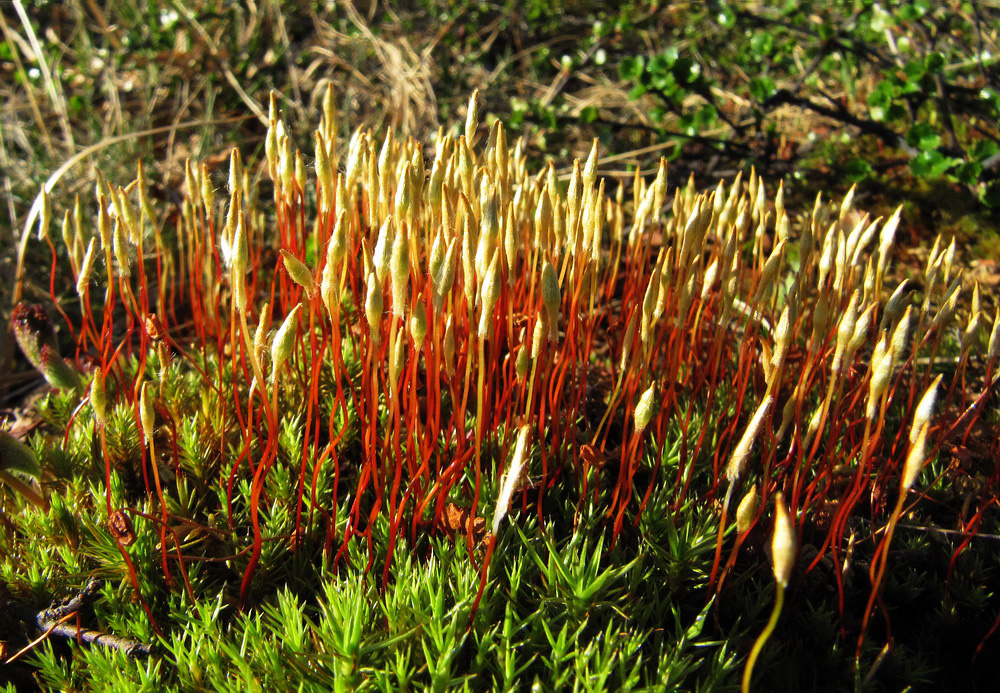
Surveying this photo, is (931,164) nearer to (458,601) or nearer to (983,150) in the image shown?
(983,150)

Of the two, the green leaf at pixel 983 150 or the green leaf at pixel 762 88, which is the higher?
the green leaf at pixel 762 88

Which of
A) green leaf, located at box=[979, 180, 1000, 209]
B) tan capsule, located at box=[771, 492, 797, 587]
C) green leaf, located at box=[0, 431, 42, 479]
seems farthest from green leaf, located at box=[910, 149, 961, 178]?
green leaf, located at box=[0, 431, 42, 479]

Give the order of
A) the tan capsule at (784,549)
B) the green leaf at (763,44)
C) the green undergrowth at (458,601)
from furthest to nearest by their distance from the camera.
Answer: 1. the green leaf at (763,44)
2. the green undergrowth at (458,601)
3. the tan capsule at (784,549)

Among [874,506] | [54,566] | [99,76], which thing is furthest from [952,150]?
[99,76]

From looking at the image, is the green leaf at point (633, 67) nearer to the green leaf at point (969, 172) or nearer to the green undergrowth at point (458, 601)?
the green leaf at point (969, 172)

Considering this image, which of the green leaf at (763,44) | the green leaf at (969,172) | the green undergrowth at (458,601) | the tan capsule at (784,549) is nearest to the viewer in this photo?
the tan capsule at (784,549)

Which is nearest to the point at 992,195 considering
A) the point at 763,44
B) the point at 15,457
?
the point at 763,44

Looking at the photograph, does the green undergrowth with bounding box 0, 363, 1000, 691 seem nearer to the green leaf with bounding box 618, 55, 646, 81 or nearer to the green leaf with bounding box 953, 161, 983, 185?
the green leaf with bounding box 953, 161, 983, 185

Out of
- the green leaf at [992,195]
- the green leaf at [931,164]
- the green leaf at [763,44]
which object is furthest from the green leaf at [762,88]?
the green leaf at [992,195]

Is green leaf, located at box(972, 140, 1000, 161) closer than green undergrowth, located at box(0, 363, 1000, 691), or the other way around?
green undergrowth, located at box(0, 363, 1000, 691)

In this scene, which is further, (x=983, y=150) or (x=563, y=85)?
(x=563, y=85)

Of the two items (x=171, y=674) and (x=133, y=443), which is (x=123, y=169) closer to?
(x=133, y=443)
